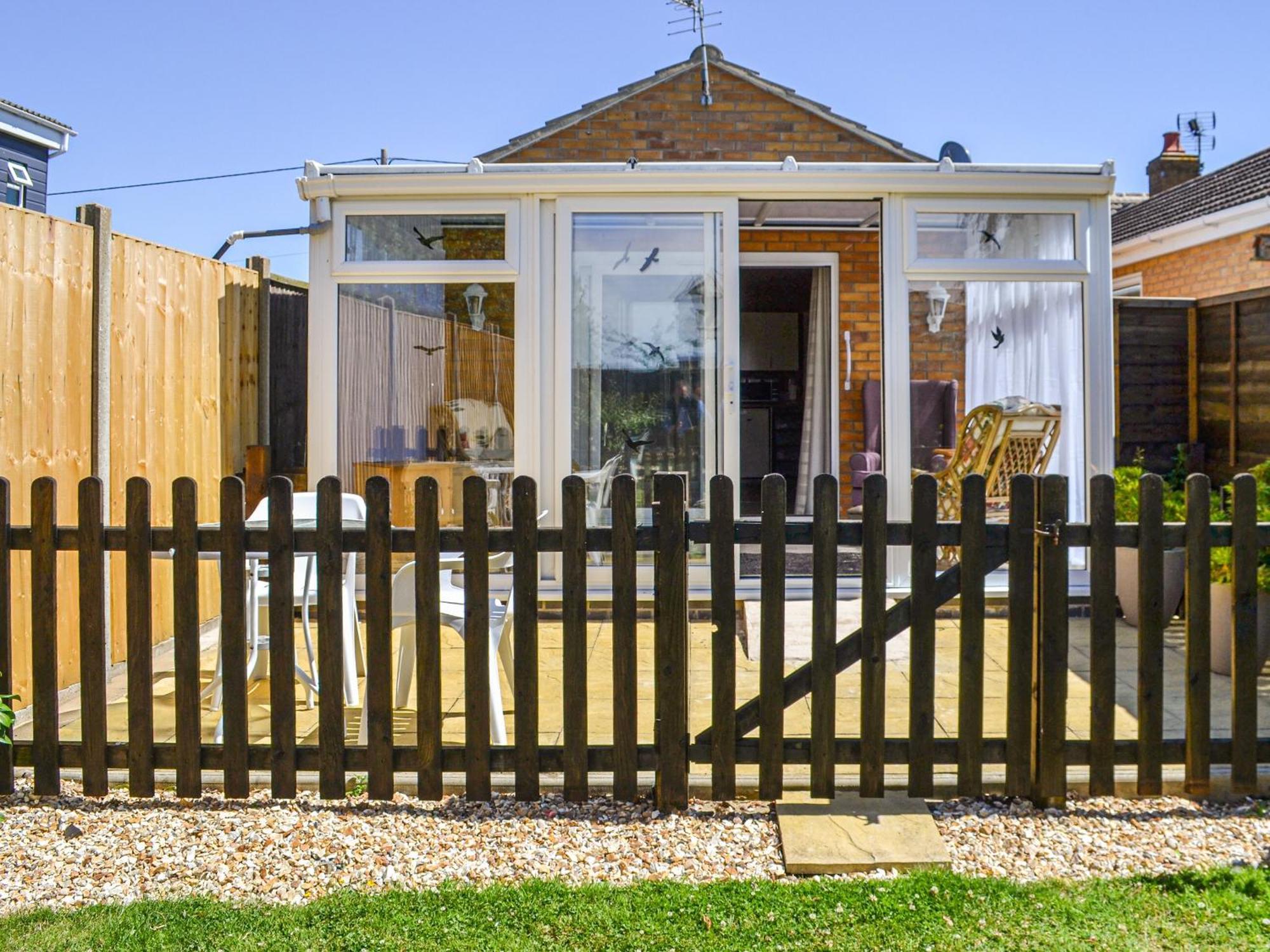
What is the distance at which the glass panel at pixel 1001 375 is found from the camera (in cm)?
696

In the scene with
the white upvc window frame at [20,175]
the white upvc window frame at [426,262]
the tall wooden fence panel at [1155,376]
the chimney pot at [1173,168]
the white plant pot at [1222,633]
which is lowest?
the white plant pot at [1222,633]

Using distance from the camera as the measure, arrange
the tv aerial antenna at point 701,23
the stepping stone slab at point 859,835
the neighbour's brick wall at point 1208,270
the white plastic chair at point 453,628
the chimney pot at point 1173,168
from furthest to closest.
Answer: the chimney pot at point 1173,168, the neighbour's brick wall at point 1208,270, the tv aerial antenna at point 701,23, the white plastic chair at point 453,628, the stepping stone slab at point 859,835

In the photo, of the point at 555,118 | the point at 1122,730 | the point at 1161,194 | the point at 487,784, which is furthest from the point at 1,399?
the point at 1161,194

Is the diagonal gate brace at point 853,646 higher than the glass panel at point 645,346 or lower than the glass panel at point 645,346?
lower

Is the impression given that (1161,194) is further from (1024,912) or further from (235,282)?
(1024,912)

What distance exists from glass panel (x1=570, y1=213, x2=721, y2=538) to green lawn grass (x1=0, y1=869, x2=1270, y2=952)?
411 centimetres

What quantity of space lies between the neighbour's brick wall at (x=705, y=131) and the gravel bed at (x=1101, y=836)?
9.05 meters

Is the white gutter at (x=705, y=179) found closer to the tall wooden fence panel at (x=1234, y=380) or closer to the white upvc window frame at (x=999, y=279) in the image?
the white upvc window frame at (x=999, y=279)

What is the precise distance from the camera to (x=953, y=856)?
126 inches

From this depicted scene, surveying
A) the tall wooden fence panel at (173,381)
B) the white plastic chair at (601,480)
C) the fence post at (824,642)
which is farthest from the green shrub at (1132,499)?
the tall wooden fence panel at (173,381)

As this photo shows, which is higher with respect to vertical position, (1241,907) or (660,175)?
(660,175)

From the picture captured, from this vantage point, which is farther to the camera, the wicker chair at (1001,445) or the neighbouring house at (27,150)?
the neighbouring house at (27,150)

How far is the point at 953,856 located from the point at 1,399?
13.3 ft

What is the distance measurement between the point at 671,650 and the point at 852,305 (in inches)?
273
